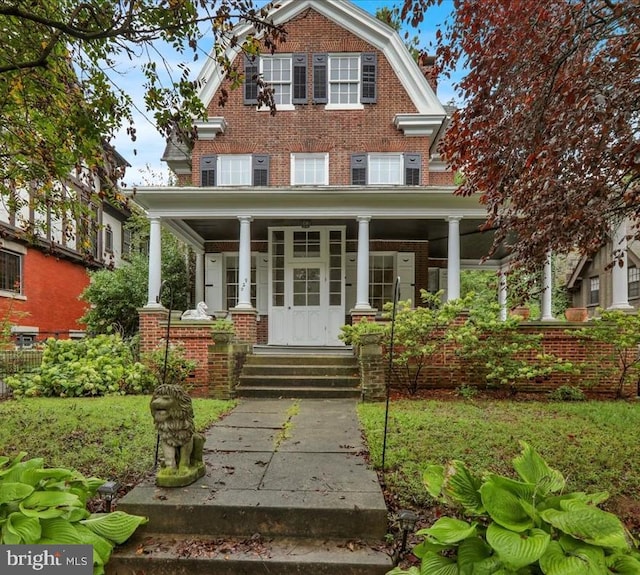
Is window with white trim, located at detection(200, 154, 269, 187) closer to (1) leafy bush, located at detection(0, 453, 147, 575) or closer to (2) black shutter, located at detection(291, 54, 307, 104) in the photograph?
(2) black shutter, located at detection(291, 54, 307, 104)

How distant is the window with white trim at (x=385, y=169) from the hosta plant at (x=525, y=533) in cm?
904

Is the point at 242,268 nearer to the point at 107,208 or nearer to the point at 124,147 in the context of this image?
the point at 124,147

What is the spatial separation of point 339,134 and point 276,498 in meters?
9.61

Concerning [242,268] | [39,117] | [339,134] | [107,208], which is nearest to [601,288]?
[339,134]

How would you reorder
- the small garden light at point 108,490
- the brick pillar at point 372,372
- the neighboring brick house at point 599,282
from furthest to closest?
the neighboring brick house at point 599,282 < the brick pillar at point 372,372 < the small garden light at point 108,490

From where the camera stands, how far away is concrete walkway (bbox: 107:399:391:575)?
8.65 ft

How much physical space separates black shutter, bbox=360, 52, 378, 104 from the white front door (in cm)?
364

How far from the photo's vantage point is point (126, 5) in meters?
3.36

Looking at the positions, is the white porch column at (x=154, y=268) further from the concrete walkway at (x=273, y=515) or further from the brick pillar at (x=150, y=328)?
the concrete walkway at (x=273, y=515)

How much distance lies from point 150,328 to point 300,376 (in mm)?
A: 3136

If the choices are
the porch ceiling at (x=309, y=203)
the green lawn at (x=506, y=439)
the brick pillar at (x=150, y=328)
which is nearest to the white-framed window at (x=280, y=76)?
the porch ceiling at (x=309, y=203)

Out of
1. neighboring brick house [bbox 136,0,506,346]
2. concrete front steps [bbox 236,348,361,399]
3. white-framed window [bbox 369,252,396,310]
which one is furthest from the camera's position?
white-framed window [bbox 369,252,396,310]

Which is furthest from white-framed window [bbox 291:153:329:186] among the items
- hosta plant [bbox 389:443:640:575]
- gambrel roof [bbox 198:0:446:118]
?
hosta plant [bbox 389:443:640:575]

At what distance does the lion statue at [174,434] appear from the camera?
3186 mm
